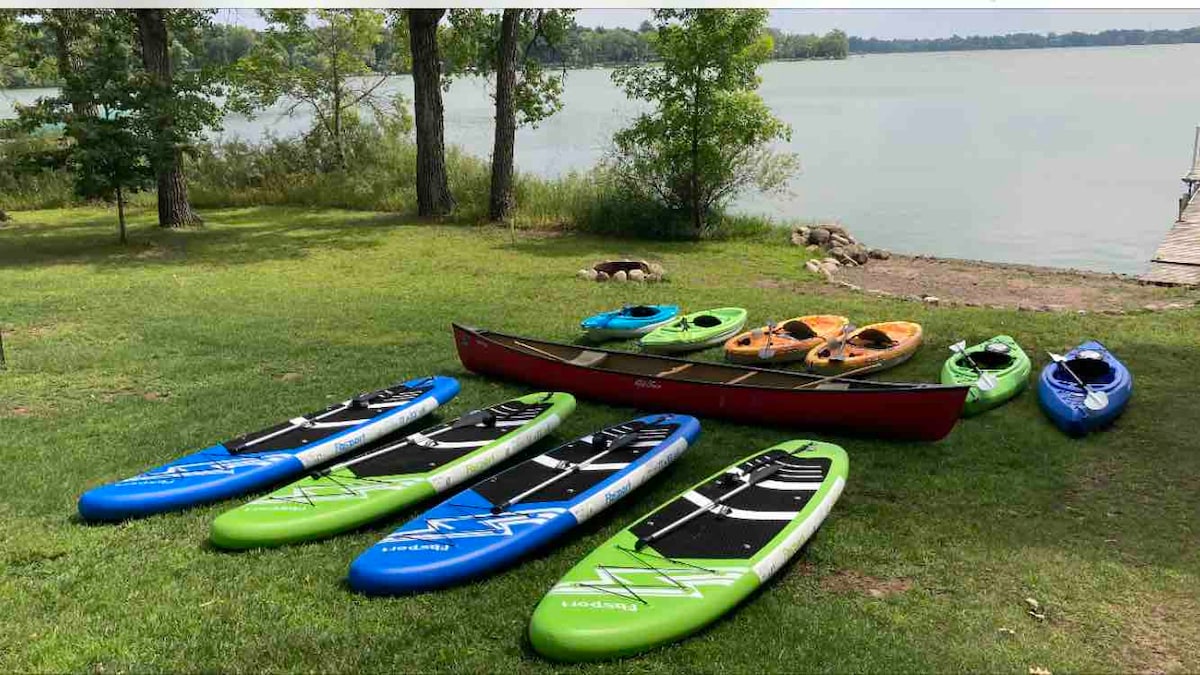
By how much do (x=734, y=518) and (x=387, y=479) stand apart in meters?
2.09

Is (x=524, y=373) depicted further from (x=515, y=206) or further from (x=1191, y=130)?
(x=1191, y=130)

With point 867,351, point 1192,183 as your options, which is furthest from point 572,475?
point 1192,183

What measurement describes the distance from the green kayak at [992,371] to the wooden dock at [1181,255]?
18.3 feet

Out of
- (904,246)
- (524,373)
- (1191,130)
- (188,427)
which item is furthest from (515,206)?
(1191,130)

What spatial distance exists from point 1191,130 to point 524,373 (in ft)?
93.6

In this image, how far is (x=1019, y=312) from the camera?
31.0 feet

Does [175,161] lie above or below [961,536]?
above

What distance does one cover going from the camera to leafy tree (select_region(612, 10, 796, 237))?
14062 millimetres

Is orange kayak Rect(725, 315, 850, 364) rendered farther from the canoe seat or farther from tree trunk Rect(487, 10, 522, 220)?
tree trunk Rect(487, 10, 522, 220)

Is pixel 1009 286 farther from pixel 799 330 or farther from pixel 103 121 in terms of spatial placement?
pixel 103 121

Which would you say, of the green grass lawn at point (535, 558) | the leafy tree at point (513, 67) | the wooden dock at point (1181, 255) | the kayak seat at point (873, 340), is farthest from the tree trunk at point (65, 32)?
the wooden dock at point (1181, 255)

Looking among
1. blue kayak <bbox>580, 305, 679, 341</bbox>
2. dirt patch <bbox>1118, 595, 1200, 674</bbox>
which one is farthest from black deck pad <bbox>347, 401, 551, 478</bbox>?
dirt patch <bbox>1118, 595, 1200, 674</bbox>

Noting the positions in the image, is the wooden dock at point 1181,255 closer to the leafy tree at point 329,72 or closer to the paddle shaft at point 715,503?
the paddle shaft at point 715,503

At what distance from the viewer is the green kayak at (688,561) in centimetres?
369
